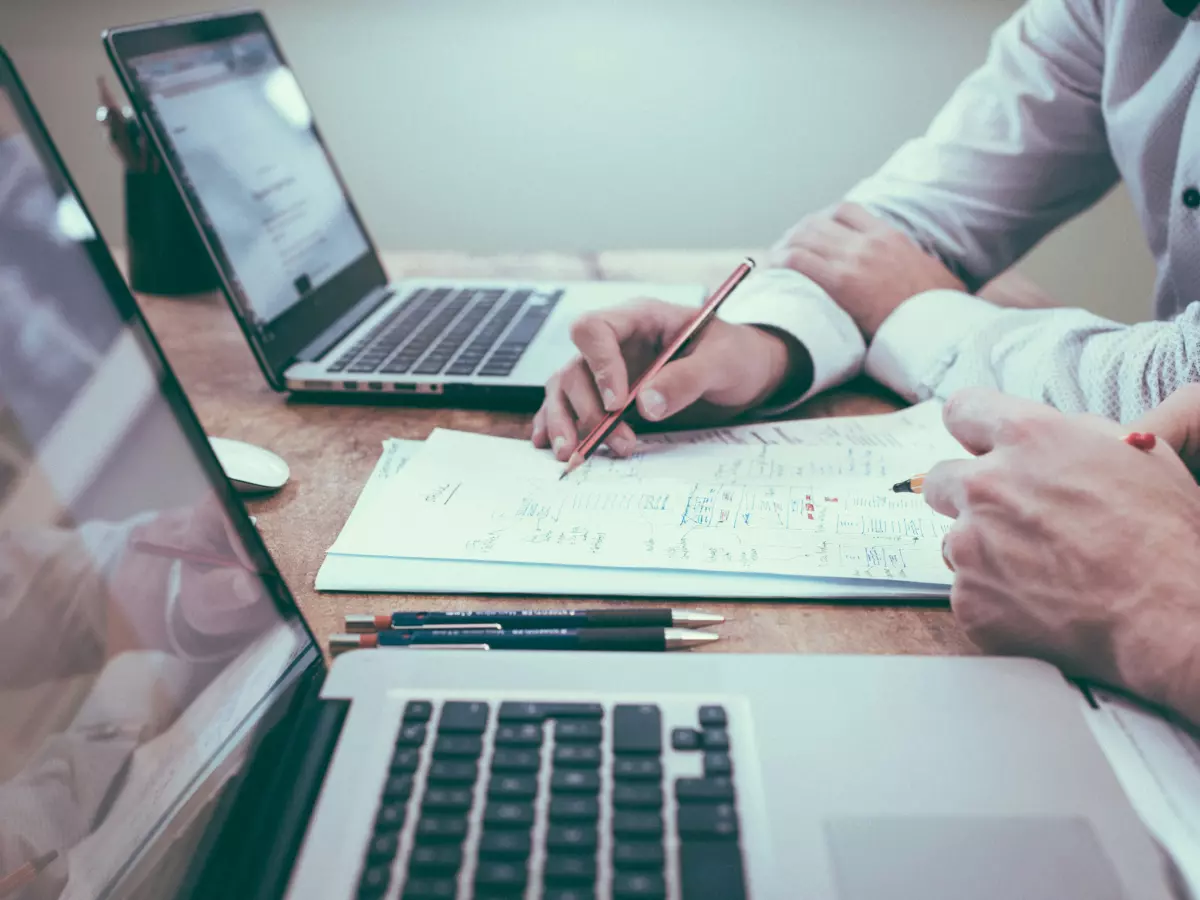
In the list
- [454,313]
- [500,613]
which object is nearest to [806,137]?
[454,313]

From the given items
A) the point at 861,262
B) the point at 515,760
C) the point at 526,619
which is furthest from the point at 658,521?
the point at 861,262

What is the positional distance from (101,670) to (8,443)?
0.08m

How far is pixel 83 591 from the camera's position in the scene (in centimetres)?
31

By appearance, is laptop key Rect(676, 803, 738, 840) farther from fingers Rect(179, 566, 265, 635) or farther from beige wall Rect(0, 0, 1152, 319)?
beige wall Rect(0, 0, 1152, 319)

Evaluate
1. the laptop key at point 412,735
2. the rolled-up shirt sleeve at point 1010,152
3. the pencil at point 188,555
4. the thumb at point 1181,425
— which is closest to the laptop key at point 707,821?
the laptop key at point 412,735

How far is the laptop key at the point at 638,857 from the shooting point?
0.97 ft

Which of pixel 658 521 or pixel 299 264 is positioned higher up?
pixel 299 264

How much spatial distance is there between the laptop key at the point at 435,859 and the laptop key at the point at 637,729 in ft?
0.23

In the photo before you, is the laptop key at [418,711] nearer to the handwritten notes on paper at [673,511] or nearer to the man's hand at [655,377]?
the handwritten notes on paper at [673,511]

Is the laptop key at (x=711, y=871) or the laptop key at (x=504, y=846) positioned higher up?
the laptop key at (x=504, y=846)

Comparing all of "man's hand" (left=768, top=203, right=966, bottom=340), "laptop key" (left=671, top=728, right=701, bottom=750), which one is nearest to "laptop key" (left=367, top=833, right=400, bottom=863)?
"laptop key" (left=671, top=728, right=701, bottom=750)

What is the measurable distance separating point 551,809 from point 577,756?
25 mm

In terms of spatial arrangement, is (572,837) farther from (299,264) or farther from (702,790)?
(299,264)

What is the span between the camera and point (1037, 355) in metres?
0.68
